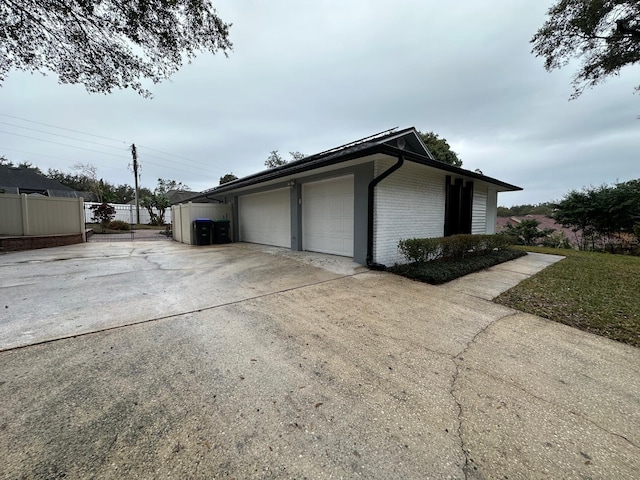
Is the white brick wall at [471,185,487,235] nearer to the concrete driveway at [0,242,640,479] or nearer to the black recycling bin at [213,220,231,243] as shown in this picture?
the concrete driveway at [0,242,640,479]

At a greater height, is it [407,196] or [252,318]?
[407,196]

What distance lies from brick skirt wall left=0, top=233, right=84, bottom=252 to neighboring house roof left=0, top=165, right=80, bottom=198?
18164 millimetres

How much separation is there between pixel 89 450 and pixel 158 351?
1.06 meters

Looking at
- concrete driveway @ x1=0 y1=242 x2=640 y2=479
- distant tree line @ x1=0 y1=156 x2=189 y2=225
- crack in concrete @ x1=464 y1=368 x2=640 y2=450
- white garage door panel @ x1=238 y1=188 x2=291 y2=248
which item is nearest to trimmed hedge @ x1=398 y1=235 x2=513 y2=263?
concrete driveway @ x1=0 y1=242 x2=640 y2=479

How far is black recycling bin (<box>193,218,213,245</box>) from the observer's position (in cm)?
1073

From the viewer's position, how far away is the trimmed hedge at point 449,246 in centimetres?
560

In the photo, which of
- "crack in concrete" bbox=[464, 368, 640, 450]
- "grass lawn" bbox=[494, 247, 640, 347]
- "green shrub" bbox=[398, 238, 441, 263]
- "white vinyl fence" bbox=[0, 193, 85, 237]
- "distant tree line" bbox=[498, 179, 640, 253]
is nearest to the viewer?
"crack in concrete" bbox=[464, 368, 640, 450]

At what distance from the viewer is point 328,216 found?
7.53m

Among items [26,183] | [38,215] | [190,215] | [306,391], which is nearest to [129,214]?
[26,183]

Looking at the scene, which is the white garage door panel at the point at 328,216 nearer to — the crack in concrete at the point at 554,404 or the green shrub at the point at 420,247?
the green shrub at the point at 420,247

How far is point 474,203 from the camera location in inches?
378

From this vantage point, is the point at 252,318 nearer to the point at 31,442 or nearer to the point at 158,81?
the point at 31,442

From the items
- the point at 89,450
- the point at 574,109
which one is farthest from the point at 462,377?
the point at 574,109

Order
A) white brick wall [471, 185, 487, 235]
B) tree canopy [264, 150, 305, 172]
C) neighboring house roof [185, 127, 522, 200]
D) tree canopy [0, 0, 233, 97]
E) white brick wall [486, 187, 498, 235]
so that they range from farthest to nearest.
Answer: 1. tree canopy [264, 150, 305, 172]
2. white brick wall [486, 187, 498, 235]
3. white brick wall [471, 185, 487, 235]
4. neighboring house roof [185, 127, 522, 200]
5. tree canopy [0, 0, 233, 97]
